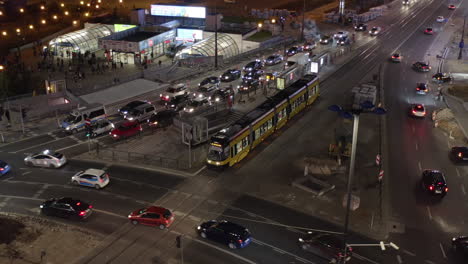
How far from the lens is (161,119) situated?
4828 centimetres

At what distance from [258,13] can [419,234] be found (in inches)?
3462

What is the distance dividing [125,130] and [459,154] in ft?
101

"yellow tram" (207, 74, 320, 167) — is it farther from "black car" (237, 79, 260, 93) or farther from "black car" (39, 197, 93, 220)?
"black car" (39, 197, 93, 220)

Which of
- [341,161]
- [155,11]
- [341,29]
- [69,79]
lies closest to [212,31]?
[155,11]

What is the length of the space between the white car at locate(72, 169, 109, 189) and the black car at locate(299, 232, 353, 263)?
16109 millimetres

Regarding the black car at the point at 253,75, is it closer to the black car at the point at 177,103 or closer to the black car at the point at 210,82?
the black car at the point at 210,82

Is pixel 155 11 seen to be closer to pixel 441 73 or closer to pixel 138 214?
pixel 441 73

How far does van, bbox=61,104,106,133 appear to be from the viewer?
150 ft

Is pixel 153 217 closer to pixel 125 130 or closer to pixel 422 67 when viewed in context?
pixel 125 130

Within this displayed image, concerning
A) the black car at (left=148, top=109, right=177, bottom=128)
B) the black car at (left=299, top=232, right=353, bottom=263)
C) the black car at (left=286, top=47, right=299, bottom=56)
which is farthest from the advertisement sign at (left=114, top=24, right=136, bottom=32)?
the black car at (left=299, top=232, right=353, bottom=263)

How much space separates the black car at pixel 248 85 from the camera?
186 ft

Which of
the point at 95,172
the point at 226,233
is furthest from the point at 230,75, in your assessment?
the point at 226,233

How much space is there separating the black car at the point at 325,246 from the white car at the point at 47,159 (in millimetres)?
22297

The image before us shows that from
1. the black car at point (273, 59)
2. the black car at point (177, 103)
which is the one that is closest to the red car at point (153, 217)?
the black car at point (177, 103)
